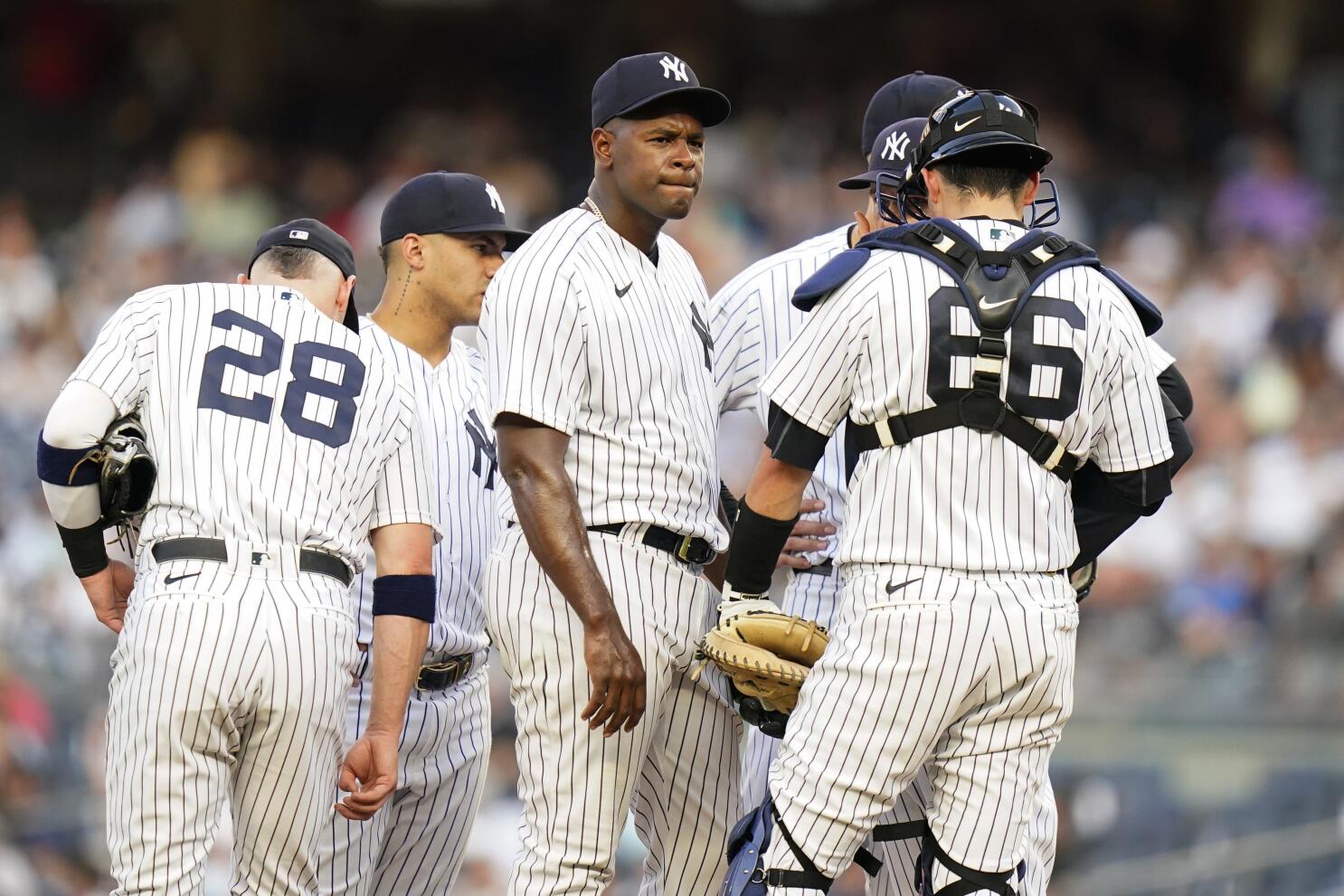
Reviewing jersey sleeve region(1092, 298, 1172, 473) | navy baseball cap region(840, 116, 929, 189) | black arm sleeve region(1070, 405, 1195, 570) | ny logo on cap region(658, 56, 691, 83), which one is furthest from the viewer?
navy baseball cap region(840, 116, 929, 189)

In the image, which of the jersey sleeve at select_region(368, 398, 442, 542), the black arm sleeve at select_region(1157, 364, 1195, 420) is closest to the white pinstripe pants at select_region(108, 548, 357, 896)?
the jersey sleeve at select_region(368, 398, 442, 542)

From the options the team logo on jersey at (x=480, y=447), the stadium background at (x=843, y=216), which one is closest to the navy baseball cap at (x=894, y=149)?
the team logo on jersey at (x=480, y=447)

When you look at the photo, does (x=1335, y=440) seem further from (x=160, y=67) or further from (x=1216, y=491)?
(x=160, y=67)

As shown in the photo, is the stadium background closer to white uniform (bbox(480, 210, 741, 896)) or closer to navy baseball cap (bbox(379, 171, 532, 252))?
white uniform (bbox(480, 210, 741, 896))

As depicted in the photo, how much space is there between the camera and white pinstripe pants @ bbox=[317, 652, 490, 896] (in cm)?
486

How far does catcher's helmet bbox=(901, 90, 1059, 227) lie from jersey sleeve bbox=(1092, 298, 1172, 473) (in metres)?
0.39

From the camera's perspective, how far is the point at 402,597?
443 centimetres

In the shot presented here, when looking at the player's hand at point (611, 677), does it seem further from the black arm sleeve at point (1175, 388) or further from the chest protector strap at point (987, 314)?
the black arm sleeve at point (1175, 388)

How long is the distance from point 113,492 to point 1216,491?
288 inches

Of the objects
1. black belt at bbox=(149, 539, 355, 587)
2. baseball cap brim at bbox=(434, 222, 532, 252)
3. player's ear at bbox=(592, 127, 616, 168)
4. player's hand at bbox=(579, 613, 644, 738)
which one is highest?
player's ear at bbox=(592, 127, 616, 168)

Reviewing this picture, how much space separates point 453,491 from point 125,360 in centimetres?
113

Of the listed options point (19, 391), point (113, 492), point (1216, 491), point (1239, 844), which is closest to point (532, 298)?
point (113, 492)

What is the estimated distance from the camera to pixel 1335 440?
1017cm

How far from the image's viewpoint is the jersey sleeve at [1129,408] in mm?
3986
